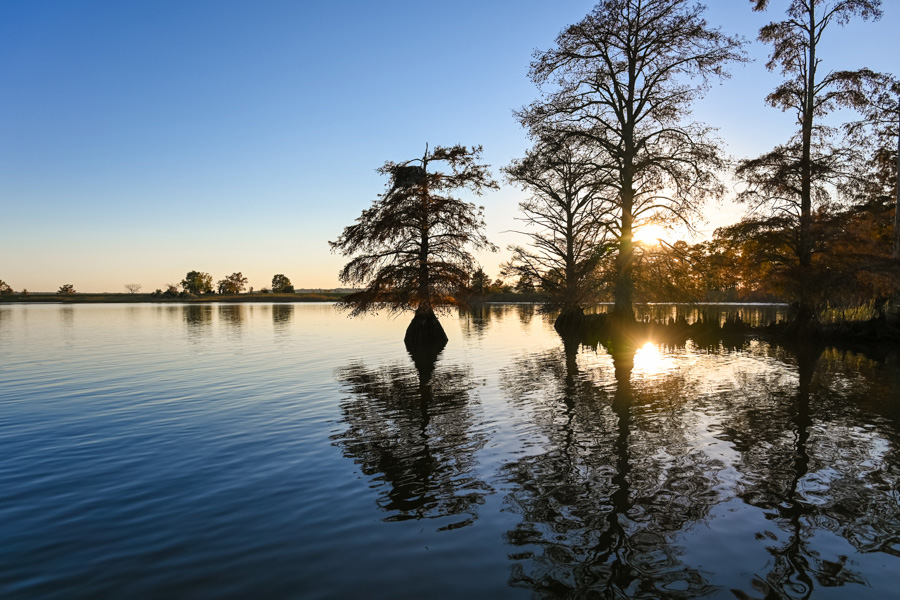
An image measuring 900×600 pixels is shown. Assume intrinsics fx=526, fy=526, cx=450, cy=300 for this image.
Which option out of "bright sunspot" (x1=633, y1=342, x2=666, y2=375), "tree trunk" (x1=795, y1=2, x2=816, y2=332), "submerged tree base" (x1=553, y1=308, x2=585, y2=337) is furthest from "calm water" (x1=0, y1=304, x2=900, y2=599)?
"submerged tree base" (x1=553, y1=308, x2=585, y2=337)

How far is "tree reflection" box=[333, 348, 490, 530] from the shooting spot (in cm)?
716

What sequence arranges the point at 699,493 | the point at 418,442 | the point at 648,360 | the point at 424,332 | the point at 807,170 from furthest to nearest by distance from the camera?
the point at 424,332
the point at 807,170
the point at 648,360
the point at 418,442
the point at 699,493

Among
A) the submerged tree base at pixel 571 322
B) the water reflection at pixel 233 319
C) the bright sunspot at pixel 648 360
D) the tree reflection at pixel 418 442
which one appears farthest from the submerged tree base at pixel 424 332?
the water reflection at pixel 233 319

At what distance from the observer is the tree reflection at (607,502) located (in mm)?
5043

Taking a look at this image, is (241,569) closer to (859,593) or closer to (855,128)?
(859,593)

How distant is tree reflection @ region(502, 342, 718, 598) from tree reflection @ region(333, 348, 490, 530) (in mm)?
804

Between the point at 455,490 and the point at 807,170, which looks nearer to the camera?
the point at 455,490

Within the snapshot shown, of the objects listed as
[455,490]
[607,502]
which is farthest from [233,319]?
[607,502]

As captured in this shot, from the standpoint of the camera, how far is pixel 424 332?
3120cm

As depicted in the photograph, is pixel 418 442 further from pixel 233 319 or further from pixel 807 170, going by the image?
pixel 233 319

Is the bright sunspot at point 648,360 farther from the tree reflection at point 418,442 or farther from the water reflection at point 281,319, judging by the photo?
the water reflection at point 281,319

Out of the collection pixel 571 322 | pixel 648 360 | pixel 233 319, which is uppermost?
pixel 571 322

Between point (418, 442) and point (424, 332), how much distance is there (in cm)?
2110

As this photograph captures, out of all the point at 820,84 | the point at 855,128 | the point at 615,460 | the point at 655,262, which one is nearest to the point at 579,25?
the point at 655,262
